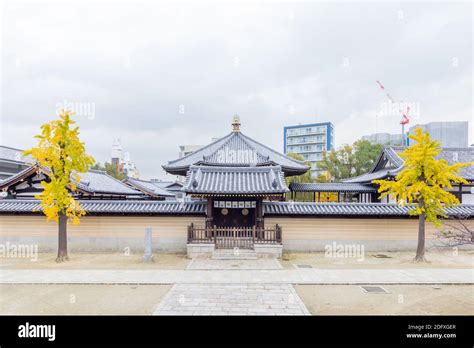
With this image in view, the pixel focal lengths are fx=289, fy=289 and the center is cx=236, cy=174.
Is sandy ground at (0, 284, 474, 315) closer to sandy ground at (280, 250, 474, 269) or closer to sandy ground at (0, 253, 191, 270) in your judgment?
sandy ground at (0, 253, 191, 270)

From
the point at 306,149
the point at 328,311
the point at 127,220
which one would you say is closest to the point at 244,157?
the point at 127,220

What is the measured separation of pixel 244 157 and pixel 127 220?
9733 millimetres

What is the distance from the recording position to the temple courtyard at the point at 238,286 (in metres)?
9.37

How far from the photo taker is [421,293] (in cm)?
1076

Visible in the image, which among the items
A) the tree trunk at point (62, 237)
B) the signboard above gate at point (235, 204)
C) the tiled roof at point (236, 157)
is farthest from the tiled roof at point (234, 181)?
the tree trunk at point (62, 237)

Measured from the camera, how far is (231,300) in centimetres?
998

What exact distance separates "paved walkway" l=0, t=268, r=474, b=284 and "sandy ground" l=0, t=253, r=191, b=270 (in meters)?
1.01

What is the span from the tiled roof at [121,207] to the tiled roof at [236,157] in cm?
365

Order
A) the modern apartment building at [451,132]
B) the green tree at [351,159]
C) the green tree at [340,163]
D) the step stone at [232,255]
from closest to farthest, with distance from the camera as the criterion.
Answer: the step stone at [232,255] → the green tree at [351,159] → the green tree at [340,163] → the modern apartment building at [451,132]

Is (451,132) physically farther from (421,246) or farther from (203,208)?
(203,208)

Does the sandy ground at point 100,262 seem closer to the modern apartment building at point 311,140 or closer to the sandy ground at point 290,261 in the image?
the sandy ground at point 290,261

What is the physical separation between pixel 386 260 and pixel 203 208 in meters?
11.2

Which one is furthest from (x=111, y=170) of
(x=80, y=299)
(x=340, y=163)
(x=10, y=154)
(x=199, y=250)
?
(x=80, y=299)
